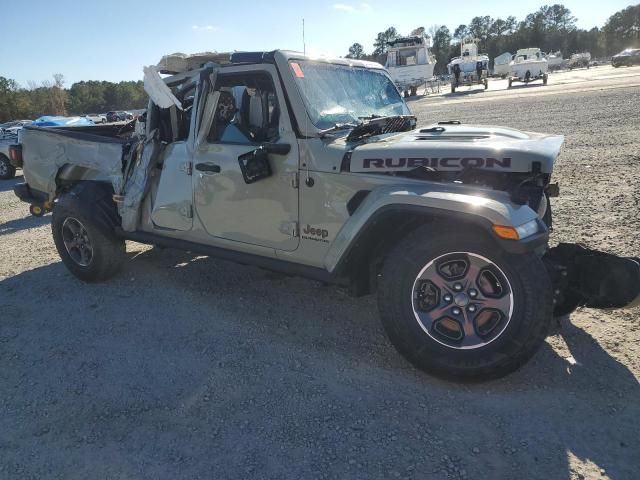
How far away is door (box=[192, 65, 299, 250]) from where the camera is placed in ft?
11.8

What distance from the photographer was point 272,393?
123 inches

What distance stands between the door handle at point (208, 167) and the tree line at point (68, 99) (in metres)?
47.0

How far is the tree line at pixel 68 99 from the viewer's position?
170 ft

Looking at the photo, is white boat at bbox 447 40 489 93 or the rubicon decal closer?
the rubicon decal

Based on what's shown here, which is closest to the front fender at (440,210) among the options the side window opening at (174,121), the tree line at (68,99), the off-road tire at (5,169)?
the side window opening at (174,121)

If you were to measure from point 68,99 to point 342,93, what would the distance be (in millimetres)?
71883

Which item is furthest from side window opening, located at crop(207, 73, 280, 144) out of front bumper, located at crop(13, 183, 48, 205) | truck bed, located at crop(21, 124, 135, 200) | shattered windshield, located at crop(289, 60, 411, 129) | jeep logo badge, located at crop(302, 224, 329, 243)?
front bumper, located at crop(13, 183, 48, 205)

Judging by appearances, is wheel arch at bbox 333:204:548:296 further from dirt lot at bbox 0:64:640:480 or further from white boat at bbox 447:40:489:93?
white boat at bbox 447:40:489:93

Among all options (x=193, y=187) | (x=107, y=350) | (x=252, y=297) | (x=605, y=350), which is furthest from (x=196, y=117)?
(x=605, y=350)

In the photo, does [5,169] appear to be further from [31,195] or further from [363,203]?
[363,203]

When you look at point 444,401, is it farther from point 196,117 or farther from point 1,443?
point 196,117

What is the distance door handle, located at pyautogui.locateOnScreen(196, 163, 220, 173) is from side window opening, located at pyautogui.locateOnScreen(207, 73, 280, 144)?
20cm

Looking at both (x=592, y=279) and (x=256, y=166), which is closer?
(x=592, y=279)

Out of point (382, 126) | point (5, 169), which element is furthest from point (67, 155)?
point (5, 169)
